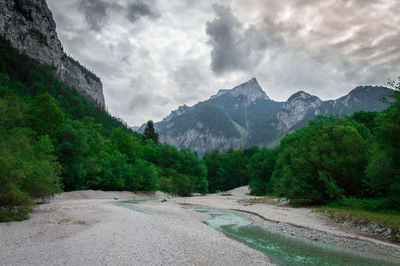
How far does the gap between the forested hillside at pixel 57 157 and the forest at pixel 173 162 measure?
0.33ft

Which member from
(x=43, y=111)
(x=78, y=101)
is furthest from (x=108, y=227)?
(x=78, y=101)

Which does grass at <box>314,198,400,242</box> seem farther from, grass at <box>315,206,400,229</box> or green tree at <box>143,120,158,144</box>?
green tree at <box>143,120,158,144</box>

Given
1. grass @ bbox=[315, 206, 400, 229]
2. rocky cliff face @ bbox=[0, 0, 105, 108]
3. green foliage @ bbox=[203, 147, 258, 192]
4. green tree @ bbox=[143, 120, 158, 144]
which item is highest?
rocky cliff face @ bbox=[0, 0, 105, 108]

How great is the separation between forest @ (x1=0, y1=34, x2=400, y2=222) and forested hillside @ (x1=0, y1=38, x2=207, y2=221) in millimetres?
100

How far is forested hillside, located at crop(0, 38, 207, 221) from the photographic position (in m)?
17.0

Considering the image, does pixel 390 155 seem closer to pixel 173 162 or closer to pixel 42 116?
pixel 42 116

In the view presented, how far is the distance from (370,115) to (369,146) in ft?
93.0

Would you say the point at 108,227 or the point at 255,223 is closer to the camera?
the point at 108,227

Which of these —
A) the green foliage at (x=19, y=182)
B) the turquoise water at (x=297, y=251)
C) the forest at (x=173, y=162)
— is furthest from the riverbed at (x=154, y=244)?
the forest at (x=173, y=162)

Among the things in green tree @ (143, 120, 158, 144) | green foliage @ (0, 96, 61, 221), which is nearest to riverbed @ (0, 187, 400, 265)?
green foliage @ (0, 96, 61, 221)

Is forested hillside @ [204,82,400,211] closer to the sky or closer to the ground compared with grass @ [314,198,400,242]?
closer to the sky

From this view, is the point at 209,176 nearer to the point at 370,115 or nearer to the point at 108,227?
the point at 370,115

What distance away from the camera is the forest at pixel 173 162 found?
19.1 m

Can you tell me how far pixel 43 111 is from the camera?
152 ft
